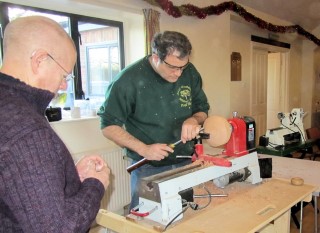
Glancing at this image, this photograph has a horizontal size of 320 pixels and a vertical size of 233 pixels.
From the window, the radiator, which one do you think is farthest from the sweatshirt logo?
the window

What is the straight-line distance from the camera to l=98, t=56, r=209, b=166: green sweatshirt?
5.39 feet

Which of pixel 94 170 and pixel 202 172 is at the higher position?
pixel 94 170

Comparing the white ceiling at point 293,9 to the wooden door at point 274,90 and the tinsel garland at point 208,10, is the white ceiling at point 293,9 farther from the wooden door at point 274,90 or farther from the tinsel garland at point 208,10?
the wooden door at point 274,90

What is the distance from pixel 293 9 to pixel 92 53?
3.78m

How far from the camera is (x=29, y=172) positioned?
0.64 meters

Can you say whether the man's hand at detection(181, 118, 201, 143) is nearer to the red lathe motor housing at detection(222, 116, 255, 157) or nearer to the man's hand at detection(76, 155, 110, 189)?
the red lathe motor housing at detection(222, 116, 255, 157)

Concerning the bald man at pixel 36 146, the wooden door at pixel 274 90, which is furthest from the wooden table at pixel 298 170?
the wooden door at pixel 274 90

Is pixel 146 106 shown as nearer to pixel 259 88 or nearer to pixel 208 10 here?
pixel 208 10

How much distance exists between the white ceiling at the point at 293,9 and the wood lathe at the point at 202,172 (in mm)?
3241

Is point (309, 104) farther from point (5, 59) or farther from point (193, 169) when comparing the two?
point (5, 59)

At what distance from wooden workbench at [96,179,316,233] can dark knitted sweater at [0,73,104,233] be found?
597mm

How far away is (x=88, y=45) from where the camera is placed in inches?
120

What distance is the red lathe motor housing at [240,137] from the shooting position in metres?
1.59

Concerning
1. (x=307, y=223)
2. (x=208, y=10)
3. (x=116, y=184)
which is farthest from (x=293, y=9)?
(x=116, y=184)
